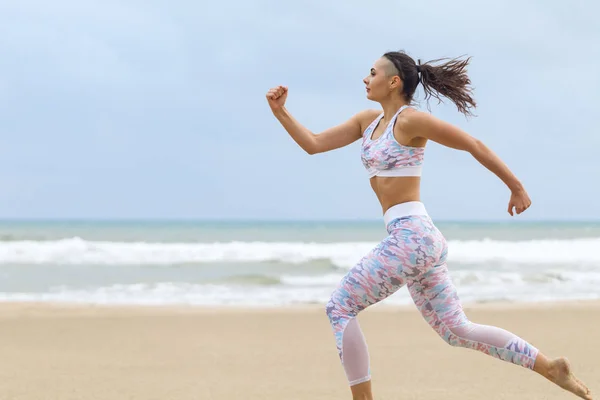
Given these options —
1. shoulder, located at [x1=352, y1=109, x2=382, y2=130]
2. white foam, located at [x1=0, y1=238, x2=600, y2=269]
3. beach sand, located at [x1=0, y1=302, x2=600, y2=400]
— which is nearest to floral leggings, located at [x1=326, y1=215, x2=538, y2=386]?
shoulder, located at [x1=352, y1=109, x2=382, y2=130]

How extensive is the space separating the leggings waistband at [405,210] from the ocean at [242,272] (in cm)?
738

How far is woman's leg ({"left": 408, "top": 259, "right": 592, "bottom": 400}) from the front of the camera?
342cm

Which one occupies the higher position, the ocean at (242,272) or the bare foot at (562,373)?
the ocean at (242,272)

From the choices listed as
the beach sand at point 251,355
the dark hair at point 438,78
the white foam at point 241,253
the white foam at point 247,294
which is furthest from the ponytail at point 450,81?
the white foam at point 241,253

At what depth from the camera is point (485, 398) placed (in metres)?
4.64

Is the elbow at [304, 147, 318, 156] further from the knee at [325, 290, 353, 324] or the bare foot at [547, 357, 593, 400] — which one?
the bare foot at [547, 357, 593, 400]

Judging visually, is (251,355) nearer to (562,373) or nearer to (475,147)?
(562,373)

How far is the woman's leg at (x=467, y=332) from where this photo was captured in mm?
3418

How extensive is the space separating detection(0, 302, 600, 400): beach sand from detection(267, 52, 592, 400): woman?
135 cm

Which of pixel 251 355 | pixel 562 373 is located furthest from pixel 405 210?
pixel 251 355

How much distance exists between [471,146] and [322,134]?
920 millimetres

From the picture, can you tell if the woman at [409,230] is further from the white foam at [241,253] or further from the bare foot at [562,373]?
the white foam at [241,253]

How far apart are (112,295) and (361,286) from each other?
9665 mm

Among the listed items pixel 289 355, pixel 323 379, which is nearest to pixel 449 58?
pixel 323 379
